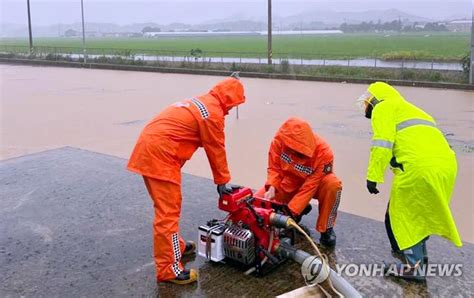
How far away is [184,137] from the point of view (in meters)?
3.34

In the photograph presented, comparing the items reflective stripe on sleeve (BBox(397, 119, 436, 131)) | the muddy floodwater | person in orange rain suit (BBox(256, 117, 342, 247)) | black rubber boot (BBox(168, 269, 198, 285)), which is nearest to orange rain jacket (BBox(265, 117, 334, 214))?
person in orange rain suit (BBox(256, 117, 342, 247))

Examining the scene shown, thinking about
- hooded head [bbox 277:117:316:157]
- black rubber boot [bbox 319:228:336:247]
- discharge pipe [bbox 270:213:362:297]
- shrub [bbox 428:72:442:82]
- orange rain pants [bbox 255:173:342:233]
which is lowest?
black rubber boot [bbox 319:228:336:247]

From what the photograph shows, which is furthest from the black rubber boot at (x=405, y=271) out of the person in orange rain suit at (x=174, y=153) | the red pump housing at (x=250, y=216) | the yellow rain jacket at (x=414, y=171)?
the person in orange rain suit at (x=174, y=153)

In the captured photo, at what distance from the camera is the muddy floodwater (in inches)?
275

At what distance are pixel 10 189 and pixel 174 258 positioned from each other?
2896mm

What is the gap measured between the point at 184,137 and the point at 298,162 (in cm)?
100

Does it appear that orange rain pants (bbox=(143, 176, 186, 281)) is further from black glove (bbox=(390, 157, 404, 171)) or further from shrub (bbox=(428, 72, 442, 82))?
shrub (bbox=(428, 72, 442, 82))

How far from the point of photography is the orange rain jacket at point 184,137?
129 inches

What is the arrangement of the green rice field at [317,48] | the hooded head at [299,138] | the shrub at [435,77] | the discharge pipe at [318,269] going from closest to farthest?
the discharge pipe at [318,269] < the hooded head at [299,138] < the shrub at [435,77] < the green rice field at [317,48]

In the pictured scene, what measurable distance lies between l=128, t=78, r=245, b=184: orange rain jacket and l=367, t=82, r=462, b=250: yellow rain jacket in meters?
0.97

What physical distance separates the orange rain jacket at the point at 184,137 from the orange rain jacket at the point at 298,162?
55cm

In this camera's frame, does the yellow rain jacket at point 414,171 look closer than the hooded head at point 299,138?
Yes

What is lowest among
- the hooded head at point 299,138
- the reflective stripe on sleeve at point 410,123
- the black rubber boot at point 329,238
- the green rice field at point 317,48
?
the black rubber boot at point 329,238

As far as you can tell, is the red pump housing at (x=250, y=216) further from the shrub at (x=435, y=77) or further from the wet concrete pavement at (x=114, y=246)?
the shrub at (x=435, y=77)
